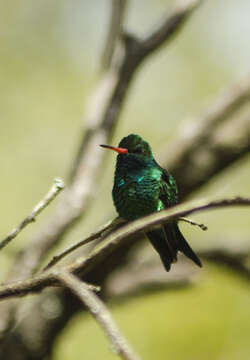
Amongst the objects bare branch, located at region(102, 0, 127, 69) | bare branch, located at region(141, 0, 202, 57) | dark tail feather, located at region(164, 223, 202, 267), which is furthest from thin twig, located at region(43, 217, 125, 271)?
bare branch, located at region(102, 0, 127, 69)

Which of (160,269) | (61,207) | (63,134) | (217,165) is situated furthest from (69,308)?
(63,134)

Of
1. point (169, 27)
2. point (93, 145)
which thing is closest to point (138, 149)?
point (93, 145)

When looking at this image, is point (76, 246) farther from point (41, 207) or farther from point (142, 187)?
point (142, 187)

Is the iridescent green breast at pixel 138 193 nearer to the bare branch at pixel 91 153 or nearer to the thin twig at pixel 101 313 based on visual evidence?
the thin twig at pixel 101 313

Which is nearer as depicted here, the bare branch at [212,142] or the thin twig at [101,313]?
the thin twig at [101,313]

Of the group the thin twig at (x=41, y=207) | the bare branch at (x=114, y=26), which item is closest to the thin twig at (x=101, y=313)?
the thin twig at (x=41, y=207)
